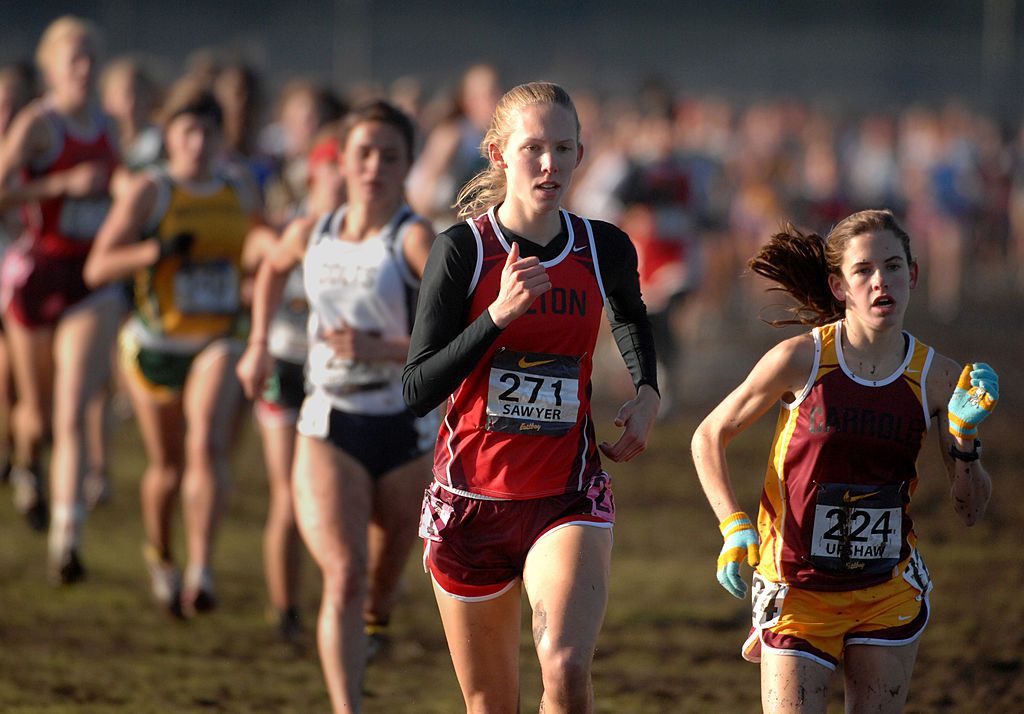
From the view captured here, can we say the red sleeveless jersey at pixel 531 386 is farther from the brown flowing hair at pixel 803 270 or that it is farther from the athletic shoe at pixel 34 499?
the athletic shoe at pixel 34 499

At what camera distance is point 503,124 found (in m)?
4.09

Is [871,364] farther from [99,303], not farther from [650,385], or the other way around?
[99,303]

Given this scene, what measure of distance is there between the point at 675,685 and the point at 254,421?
764cm

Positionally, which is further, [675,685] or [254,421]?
[254,421]

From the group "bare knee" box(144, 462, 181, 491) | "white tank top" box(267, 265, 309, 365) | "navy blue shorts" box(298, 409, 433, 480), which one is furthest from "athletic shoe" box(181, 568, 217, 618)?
"navy blue shorts" box(298, 409, 433, 480)

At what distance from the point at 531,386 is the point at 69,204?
4705 mm

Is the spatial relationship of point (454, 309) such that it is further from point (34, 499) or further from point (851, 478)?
point (34, 499)

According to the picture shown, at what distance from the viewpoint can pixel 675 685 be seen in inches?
236

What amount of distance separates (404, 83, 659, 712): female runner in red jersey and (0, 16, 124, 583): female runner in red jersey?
3755 millimetres

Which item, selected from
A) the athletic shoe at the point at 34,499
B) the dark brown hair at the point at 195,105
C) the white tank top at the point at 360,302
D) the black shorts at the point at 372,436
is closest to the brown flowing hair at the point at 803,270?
the white tank top at the point at 360,302

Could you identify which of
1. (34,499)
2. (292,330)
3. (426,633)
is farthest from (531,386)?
(34,499)

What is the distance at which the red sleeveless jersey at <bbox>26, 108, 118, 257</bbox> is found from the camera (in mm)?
7891

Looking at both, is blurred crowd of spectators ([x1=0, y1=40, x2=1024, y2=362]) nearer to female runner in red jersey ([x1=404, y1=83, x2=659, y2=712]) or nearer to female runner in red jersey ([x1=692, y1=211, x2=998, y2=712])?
female runner in red jersey ([x1=692, y1=211, x2=998, y2=712])

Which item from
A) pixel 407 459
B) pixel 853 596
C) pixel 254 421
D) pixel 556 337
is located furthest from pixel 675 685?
pixel 254 421
